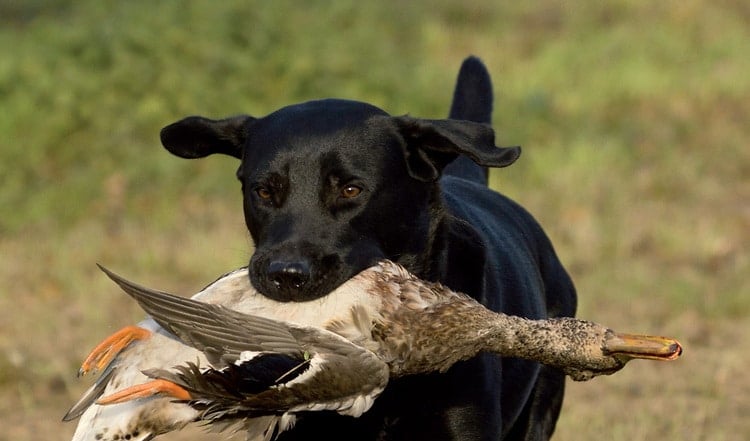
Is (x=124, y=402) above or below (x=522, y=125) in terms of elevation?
below

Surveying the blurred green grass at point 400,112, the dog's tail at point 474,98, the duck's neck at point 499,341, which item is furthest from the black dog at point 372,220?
the blurred green grass at point 400,112

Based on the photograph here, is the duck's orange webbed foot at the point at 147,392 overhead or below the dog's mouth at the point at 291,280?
below

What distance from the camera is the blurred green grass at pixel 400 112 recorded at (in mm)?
7043

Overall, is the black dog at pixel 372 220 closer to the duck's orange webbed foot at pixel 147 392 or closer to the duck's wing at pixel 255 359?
the duck's wing at pixel 255 359

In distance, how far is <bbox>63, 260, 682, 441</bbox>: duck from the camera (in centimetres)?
333

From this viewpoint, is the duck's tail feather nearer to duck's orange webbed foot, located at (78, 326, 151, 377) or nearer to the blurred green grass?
duck's orange webbed foot, located at (78, 326, 151, 377)

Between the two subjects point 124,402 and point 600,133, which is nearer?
point 124,402

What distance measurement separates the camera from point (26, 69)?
10.5 m

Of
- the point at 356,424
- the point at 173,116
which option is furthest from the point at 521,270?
the point at 173,116

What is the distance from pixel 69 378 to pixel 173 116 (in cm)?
422

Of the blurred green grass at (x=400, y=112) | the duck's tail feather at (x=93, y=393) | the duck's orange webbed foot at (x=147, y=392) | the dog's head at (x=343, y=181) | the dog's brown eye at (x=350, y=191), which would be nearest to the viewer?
the duck's orange webbed foot at (x=147, y=392)

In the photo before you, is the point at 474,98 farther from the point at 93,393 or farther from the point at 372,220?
the point at 93,393

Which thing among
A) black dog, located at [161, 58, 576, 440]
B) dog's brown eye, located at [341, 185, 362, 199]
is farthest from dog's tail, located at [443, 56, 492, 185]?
dog's brown eye, located at [341, 185, 362, 199]

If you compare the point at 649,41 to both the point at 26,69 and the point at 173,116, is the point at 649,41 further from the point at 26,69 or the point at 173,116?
the point at 26,69
